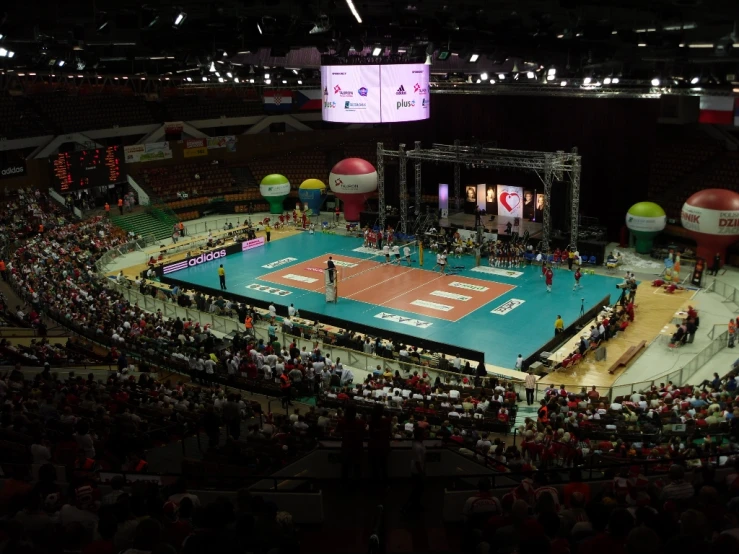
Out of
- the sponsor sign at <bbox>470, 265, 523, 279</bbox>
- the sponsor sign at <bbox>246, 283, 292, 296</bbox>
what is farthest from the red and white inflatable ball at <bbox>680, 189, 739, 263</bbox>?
the sponsor sign at <bbox>246, 283, 292, 296</bbox>

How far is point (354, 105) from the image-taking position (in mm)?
35594

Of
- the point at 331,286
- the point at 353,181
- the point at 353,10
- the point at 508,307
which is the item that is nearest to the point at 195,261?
the point at 331,286

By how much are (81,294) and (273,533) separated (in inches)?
935

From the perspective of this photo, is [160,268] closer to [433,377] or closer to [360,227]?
[360,227]

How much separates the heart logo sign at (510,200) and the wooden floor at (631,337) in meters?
12.2

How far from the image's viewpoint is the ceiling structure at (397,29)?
15906mm

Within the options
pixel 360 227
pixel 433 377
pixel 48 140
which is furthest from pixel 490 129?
pixel 48 140

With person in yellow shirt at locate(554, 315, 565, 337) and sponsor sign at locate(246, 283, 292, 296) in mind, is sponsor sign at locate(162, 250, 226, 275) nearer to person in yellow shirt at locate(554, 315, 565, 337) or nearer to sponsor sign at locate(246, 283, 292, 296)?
sponsor sign at locate(246, 283, 292, 296)

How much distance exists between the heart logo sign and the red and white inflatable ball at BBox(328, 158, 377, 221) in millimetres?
7907

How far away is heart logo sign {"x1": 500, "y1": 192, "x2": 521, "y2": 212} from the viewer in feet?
142

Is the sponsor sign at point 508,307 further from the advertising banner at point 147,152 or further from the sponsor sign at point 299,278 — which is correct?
the advertising banner at point 147,152

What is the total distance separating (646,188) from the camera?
38.6 meters

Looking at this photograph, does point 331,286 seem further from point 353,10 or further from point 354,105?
point 353,10

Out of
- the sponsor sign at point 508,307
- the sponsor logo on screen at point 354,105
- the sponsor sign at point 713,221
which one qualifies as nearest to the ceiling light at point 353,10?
the sponsor sign at point 508,307
